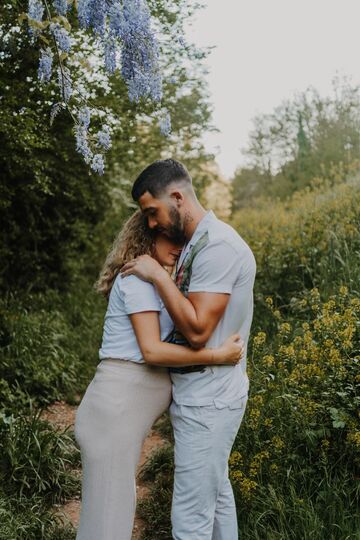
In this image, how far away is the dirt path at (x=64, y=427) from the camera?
4.25 metres

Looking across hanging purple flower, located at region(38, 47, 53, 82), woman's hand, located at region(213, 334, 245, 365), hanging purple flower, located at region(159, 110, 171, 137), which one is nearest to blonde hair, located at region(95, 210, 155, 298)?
woman's hand, located at region(213, 334, 245, 365)

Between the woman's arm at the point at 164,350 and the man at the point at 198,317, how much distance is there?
6 cm

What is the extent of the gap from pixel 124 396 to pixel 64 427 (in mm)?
3381

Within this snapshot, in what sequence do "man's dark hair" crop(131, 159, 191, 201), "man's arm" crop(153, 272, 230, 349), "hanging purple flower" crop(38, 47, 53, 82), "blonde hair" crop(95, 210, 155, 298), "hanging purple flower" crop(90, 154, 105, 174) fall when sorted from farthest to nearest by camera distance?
"hanging purple flower" crop(90, 154, 105, 174), "hanging purple flower" crop(38, 47, 53, 82), "blonde hair" crop(95, 210, 155, 298), "man's dark hair" crop(131, 159, 191, 201), "man's arm" crop(153, 272, 230, 349)

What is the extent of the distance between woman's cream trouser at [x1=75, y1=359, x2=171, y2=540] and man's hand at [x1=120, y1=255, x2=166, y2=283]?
0.39 m

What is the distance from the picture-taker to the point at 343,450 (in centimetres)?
380

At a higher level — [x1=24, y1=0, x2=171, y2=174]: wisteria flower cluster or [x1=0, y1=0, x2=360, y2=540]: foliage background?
[x1=24, y1=0, x2=171, y2=174]: wisteria flower cluster

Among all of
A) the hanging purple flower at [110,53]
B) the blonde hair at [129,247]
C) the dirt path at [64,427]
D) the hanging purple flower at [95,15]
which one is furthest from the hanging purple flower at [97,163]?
the dirt path at [64,427]

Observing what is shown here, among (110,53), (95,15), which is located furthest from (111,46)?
(95,15)

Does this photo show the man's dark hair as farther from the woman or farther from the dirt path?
the dirt path

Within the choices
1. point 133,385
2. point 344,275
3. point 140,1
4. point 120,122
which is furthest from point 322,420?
→ point 120,122

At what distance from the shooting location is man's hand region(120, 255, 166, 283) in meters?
2.71

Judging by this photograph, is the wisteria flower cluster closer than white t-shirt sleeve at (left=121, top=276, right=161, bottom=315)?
No

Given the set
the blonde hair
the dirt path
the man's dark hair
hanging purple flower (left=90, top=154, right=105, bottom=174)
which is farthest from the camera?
the dirt path
